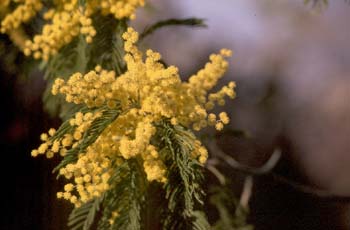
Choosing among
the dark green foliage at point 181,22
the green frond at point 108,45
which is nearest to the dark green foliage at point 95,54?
the green frond at point 108,45

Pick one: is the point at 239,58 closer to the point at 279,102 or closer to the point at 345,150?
the point at 279,102

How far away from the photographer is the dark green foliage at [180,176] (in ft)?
3.51

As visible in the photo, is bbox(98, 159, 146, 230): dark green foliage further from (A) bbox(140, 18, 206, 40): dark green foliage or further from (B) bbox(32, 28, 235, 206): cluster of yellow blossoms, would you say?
(A) bbox(140, 18, 206, 40): dark green foliage

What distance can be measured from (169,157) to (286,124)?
2133 mm

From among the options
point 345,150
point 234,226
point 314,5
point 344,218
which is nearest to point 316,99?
point 345,150

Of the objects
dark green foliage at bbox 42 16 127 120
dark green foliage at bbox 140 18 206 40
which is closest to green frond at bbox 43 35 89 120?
dark green foliage at bbox 42 16 127 120

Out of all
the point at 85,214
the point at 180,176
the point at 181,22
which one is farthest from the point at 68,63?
the point at 180,176

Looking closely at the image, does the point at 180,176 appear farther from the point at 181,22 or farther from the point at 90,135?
the point at 181,22

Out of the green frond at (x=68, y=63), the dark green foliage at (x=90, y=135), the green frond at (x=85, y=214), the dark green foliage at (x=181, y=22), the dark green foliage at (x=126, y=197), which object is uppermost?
the dark green foliage at (x=181, y=22)

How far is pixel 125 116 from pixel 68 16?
44 cm

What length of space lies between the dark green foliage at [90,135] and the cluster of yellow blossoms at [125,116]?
0.01m

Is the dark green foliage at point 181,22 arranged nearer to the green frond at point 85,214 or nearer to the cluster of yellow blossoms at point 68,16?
the cluster of yellow blossoms at point 68,16

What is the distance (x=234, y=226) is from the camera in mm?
1876

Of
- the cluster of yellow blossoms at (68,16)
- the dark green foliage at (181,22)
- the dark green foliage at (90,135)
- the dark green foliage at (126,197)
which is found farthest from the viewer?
the dark green foliage at (181,22)
